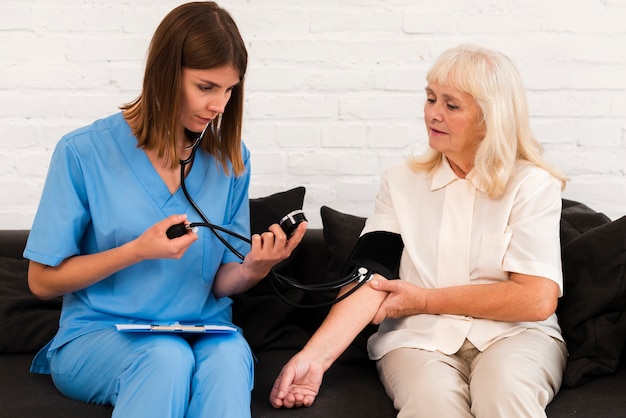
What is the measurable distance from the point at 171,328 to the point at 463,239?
0.74 metres

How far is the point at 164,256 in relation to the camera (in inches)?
71.6

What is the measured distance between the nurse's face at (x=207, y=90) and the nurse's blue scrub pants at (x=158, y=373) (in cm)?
49

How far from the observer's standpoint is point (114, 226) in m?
1.95

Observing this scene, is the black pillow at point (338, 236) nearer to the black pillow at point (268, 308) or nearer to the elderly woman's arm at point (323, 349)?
the black pillow at point (268, 308)

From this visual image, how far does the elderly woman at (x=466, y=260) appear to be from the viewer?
2.04 m

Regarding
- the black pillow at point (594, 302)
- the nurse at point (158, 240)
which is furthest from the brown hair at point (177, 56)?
the black pillow at point (594, 302)

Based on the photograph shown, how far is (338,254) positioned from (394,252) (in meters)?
0.21

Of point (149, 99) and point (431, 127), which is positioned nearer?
point (149, 99)

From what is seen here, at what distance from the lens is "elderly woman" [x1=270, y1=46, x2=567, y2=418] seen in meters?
2.04

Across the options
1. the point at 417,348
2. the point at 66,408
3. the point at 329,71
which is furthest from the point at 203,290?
the point at 329,71

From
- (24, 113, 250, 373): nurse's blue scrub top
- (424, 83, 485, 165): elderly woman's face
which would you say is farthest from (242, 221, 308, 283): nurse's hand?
(424, 83, 485, 165): elderly woman's face

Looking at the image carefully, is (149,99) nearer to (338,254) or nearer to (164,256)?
(164,256)

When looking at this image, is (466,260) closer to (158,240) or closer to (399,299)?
(399,299)

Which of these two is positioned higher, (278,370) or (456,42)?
(456,42)
